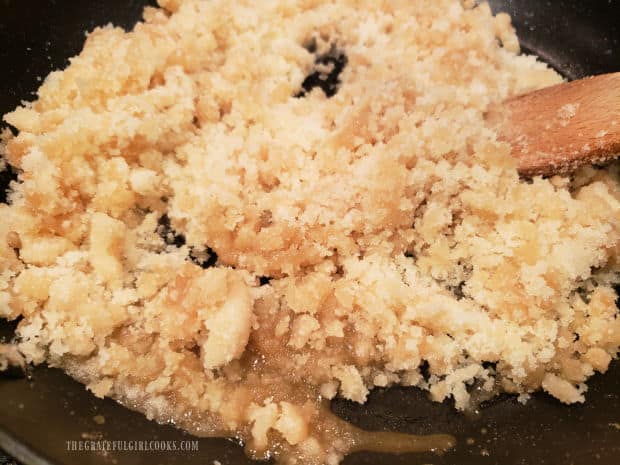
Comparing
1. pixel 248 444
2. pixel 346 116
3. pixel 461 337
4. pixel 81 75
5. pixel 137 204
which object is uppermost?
pixel 81 75

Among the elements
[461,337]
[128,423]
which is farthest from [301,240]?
[128,423]

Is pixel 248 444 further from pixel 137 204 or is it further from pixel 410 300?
pixel 137 204

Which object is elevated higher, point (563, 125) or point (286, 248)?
point (563, 125)

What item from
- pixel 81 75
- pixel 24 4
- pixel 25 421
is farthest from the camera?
pixel 24 4
